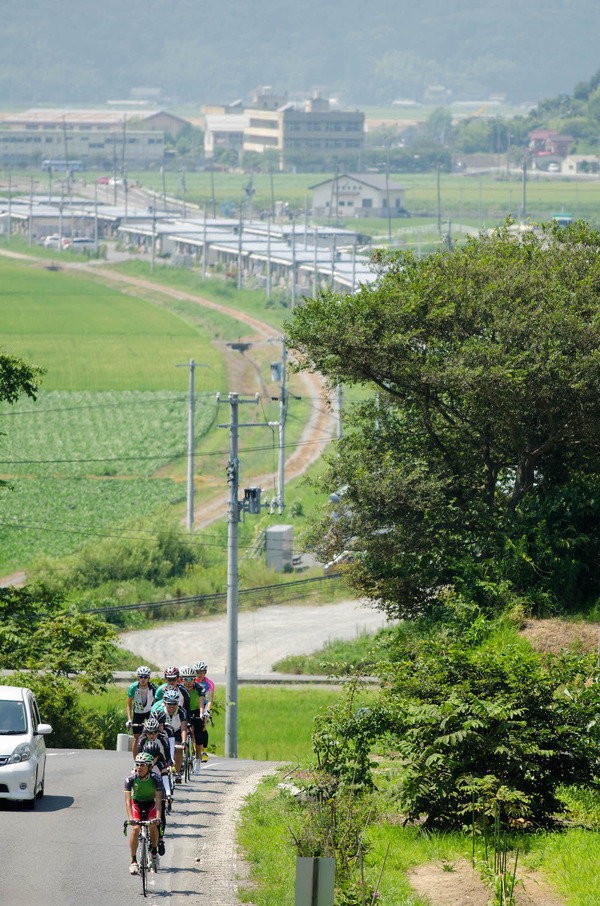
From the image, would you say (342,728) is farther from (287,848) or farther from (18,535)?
(18,535)

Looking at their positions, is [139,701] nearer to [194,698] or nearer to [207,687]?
[194,698]

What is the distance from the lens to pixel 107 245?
559ft

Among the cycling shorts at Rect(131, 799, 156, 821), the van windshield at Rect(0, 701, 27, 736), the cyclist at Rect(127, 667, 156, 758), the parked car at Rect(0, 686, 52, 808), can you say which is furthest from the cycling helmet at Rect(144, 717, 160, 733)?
the van windshield at Rect(0, 701, 27, 736)

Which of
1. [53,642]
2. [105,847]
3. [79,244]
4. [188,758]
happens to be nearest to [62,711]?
[53,642]

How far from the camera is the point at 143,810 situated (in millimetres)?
13391

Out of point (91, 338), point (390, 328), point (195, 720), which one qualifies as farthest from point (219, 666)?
point (91, 338)

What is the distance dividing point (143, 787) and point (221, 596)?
40.8 m

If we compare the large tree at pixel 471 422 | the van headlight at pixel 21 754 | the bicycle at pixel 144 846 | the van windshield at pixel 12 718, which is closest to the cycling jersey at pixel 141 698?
the van headlight at pixel 21 754

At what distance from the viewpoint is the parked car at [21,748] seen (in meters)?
16.9

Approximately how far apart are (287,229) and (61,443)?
104m

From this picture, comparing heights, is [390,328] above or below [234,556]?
above

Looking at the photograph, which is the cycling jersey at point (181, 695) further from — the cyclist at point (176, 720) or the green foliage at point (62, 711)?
the green foliage at point (62, 711)

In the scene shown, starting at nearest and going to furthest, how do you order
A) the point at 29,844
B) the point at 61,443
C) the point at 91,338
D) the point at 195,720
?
the point at 29,844, the point at 195,720, the point at 61,443, the point at 91,338

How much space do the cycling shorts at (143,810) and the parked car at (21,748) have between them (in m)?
4.03
